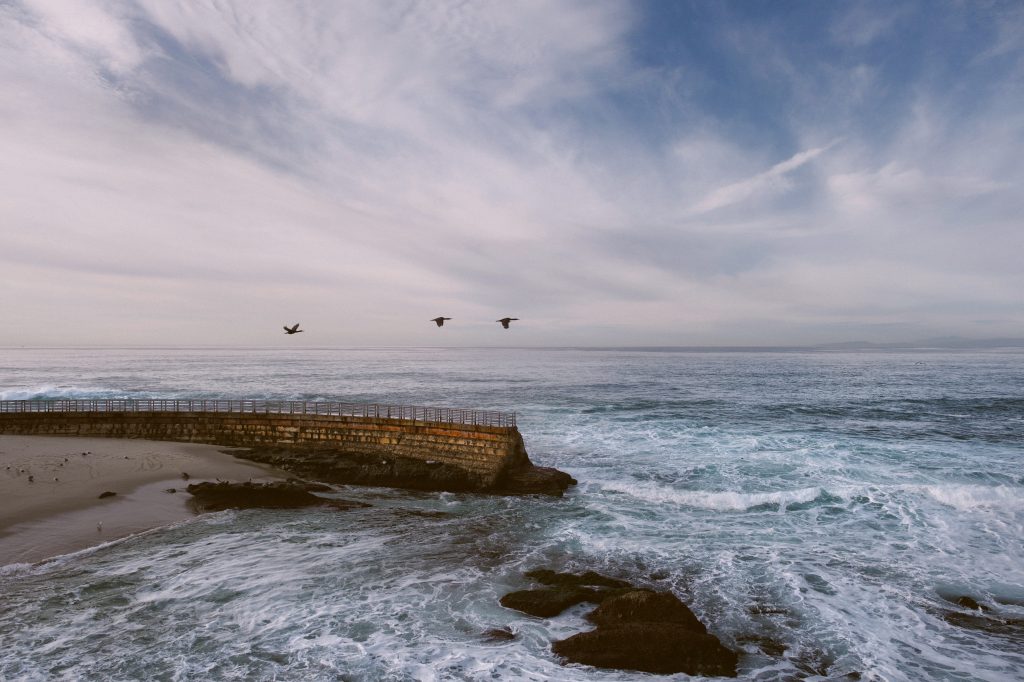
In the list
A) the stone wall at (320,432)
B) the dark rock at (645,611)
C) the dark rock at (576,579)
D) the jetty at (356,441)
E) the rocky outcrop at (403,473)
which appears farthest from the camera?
the stone wall at (320,432)

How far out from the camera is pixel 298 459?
2827 centimetres

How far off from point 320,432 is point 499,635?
20873 millimetres

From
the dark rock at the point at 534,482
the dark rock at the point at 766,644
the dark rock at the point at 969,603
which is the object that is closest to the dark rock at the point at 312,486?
the dark rock at the point at 534,482

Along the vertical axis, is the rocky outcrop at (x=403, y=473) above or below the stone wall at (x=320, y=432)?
below

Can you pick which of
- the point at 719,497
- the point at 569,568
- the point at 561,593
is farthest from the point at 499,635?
the point at 719,497

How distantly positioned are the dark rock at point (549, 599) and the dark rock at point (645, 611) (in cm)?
88

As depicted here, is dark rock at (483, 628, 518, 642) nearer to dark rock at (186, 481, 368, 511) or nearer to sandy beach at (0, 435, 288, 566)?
dark rock at (186, 481, 368, 511)

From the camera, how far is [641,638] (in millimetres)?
10930

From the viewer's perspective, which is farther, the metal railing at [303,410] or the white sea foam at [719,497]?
the metal railing at [303,410]

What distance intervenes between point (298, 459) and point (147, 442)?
11074 mm

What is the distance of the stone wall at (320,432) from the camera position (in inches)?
993

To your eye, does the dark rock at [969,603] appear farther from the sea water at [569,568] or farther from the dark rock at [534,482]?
the dark rock at [534,482]

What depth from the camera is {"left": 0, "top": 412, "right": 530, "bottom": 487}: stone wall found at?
2522cm

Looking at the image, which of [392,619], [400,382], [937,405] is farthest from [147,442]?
[937,405]
